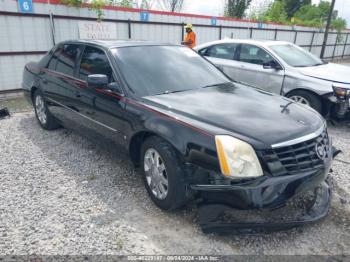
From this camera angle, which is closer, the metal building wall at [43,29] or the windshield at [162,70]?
the windshield at [162,70]

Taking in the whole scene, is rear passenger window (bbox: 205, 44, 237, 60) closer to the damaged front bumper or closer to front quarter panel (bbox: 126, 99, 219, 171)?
front quarter panel (bbox: 126, 99, 219, 171)

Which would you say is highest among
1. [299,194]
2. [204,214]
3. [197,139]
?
[197,139]

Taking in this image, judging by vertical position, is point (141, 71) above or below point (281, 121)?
above

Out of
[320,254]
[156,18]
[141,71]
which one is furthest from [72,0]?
[320,254]

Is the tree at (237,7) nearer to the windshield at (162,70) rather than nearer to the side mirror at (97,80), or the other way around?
the windshield at (162,70)

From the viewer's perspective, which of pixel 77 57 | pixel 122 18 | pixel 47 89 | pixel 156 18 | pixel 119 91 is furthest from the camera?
pixel 156 18

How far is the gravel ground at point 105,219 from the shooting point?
2602 millimetres

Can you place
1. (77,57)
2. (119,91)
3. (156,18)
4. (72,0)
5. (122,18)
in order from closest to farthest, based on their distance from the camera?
(119,91) < (77,57) < (72,0) < (122,18) < (156,18)

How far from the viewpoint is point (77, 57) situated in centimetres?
432

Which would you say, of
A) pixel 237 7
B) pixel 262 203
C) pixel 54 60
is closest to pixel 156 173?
pixel 262 203

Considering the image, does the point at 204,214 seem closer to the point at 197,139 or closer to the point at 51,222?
the point at 197,139

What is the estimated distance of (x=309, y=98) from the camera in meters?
5.73

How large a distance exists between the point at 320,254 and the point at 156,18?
31.1 ft

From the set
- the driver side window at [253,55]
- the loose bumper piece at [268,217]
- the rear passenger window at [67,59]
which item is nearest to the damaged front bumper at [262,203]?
the loose bumper piece at [268,217]
